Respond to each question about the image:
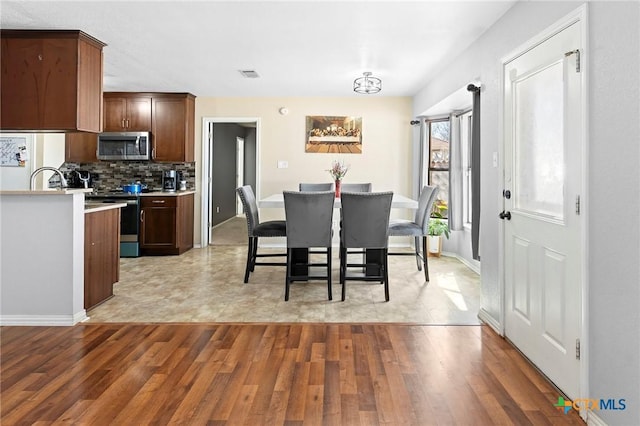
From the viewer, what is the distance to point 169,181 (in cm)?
623

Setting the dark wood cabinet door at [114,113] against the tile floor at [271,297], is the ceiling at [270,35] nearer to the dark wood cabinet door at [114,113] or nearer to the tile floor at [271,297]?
the dark wood cabinet door at [114,113]

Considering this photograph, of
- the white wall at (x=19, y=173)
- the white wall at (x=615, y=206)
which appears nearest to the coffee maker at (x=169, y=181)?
the white wall at (x=19, y=173)

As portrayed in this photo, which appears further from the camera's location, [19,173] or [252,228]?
[19,173]

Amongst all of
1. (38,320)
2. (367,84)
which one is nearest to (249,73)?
(367,84)

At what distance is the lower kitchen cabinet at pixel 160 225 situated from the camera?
232 inches

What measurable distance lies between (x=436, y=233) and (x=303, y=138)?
2.45 meters

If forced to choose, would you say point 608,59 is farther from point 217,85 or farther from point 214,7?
point 217,85

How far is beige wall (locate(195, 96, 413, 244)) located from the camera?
21.4 feet

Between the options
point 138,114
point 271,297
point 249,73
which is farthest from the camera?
point 138,114

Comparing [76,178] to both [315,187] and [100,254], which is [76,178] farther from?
[315,187]

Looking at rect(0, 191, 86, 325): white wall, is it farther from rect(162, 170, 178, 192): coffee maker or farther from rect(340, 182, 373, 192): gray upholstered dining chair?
rect(340, 182, 373, 192): gray upholstered dining chair

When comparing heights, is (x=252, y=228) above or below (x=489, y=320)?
above

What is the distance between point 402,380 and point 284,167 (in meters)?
4.67

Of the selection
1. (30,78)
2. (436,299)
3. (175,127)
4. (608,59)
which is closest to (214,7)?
(30,78)
